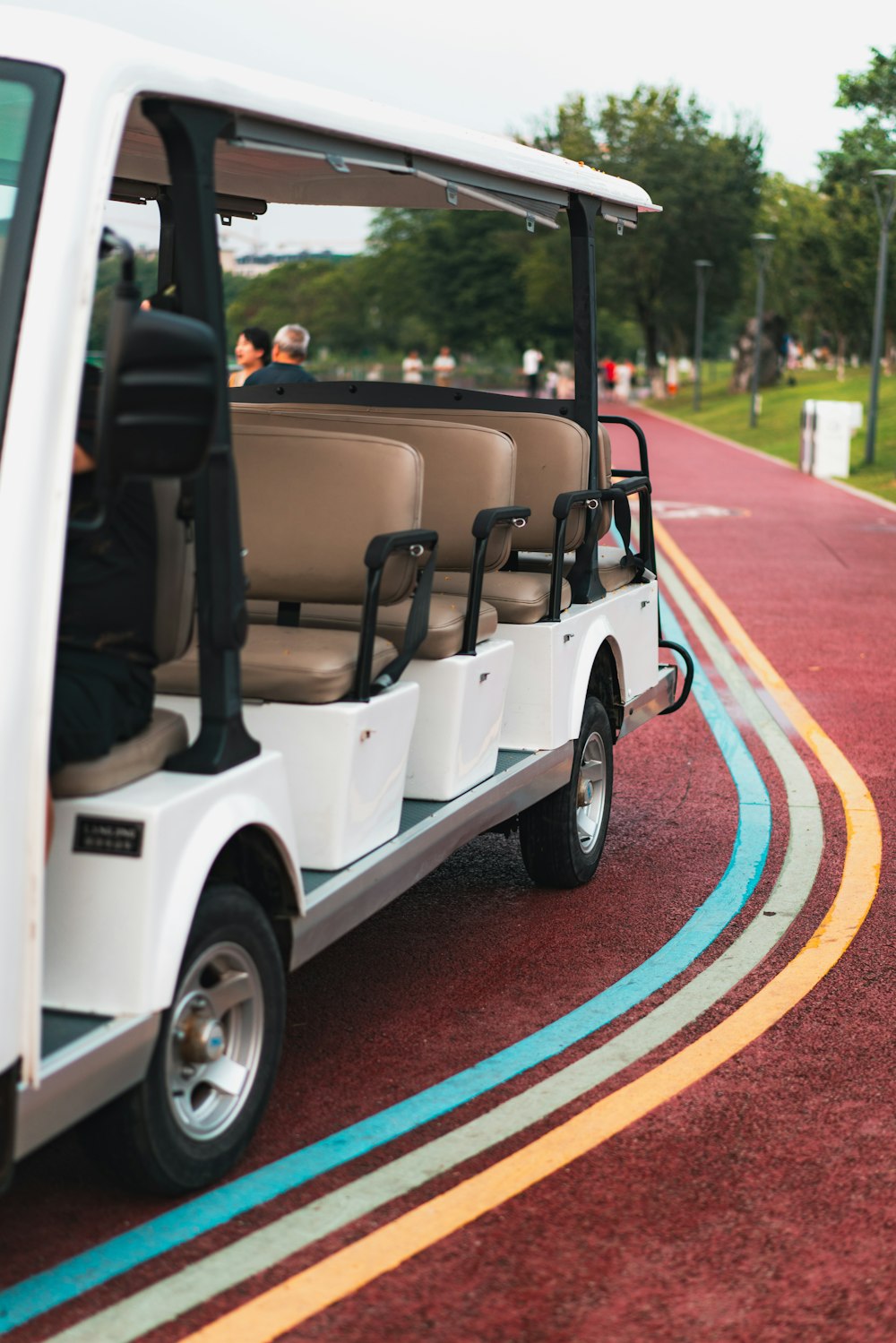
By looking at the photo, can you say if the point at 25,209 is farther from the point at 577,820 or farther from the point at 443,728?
the point at 577,820

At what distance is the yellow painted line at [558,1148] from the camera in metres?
3.37

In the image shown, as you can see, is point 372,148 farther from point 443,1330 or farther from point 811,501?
point 811,501

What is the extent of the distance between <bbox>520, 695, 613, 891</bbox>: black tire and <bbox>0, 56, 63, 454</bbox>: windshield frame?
310 cm

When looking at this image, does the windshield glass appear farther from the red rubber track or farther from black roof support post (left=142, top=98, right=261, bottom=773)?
the red rubber track

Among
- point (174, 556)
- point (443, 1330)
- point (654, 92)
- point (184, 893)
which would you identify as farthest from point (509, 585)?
point (654, 92)

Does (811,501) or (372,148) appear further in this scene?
(811,501)

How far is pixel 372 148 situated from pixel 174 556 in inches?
49.1

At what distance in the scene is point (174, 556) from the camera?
3732mm

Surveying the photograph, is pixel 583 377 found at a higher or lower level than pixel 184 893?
higher

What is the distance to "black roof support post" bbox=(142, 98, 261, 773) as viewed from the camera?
3555mm

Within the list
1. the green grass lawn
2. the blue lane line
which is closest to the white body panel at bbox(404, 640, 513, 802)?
the blue lane line

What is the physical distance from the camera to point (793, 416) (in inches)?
1940

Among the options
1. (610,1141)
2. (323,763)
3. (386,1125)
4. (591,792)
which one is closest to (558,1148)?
(610,1141)

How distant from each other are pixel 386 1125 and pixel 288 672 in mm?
1098
